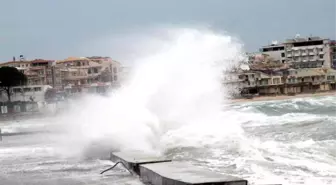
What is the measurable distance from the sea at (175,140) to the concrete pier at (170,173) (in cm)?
24

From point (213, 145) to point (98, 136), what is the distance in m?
3.06

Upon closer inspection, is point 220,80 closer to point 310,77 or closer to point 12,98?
point 12,98

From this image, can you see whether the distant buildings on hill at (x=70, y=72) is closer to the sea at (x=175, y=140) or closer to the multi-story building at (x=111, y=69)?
the multi-story building at (x=111, y=69)

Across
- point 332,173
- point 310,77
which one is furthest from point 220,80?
point 310,77

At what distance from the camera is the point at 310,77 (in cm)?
9612

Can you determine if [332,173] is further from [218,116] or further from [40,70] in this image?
[40,70]

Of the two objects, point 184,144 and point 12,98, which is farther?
point 12,98

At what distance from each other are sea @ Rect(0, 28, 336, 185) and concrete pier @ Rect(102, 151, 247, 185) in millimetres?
242

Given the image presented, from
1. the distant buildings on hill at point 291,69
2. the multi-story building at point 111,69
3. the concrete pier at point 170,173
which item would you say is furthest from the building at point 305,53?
the concrete pier at point 170,173

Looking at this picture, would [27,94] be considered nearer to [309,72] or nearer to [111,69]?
[111,69]

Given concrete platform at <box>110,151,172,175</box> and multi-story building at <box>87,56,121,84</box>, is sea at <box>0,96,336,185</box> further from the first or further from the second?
multi-story building at <box>87,56,121,84</box>

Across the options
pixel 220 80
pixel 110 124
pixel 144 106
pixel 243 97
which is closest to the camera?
pixel 110 124

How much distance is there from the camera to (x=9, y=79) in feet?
270

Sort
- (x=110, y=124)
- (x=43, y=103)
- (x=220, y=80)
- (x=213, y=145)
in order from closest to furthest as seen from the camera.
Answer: (x=213, y=145) < (x=110, y=124) < (x=220, y=80) < (x=43, y=103)
